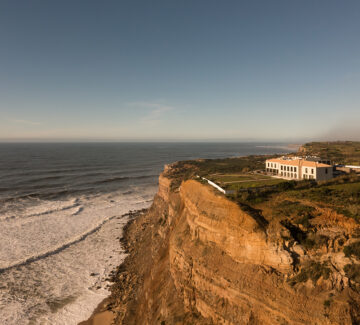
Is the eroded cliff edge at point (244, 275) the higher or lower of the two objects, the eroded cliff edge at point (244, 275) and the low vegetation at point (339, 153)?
the lower

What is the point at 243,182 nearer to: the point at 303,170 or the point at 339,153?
the point at 303,170

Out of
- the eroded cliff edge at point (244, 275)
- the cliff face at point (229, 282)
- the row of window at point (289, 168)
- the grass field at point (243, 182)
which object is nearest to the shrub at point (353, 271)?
the eroded cliff edge at point (244, 275)

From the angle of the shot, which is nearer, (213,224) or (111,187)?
(213,224)

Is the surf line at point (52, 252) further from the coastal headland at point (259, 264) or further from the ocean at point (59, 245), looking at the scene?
the coastal headland at point (259, 264)

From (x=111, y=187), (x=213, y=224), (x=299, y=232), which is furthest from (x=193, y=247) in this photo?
(x=111, y=187)

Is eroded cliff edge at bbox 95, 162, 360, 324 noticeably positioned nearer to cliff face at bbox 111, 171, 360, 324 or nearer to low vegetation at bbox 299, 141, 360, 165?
cliff face at bbox 111, 171, 360, 324

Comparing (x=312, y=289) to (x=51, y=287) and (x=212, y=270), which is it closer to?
(x=212, y=270)
